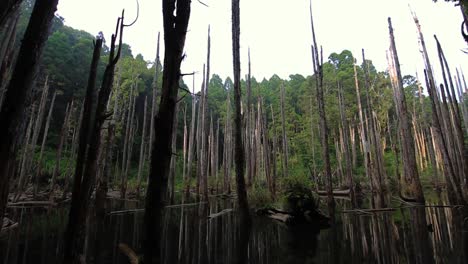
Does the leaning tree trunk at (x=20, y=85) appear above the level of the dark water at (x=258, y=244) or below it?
→ above

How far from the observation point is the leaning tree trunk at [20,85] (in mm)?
2318

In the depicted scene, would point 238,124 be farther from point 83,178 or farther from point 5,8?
point 5,8

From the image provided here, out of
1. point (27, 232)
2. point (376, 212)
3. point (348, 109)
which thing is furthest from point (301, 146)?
point (27, 232)

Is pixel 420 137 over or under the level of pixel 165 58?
over

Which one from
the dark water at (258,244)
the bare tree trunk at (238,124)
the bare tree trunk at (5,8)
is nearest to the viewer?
the bare tree trunk at (5,8)

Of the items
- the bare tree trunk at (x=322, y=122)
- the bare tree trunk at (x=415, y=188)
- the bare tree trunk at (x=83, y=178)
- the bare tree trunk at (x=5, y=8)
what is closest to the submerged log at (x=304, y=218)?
the bare tree trunk at (x=322, y=122)

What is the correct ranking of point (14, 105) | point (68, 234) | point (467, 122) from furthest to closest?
1. point (467, 122)
2. point (68, 234)
3. point (14, 105)

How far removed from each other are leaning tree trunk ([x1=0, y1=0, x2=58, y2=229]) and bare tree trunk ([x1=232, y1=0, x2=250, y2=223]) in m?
5.80

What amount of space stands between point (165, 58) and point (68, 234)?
2417 mm

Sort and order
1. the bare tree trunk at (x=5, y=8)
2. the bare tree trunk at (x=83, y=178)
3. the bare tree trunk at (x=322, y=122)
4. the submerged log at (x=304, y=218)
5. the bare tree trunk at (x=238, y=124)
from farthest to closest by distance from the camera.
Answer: the bare tree trunk at (x=322, y=122), the submerged log at (x=304, y=218), the bare tree trunk at (x=238, y=124), the bare tree trunk at (x=83, y=178), the bare tree trunk at (x=5, y=8)

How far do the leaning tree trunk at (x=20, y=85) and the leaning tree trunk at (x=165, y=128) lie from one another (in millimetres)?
1199

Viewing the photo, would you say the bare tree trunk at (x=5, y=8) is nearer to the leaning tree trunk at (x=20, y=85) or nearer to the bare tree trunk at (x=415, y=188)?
the leaning tree trunk at (x=20, y=85)

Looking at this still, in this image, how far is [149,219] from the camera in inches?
103

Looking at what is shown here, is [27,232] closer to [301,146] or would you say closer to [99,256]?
[99,256]
